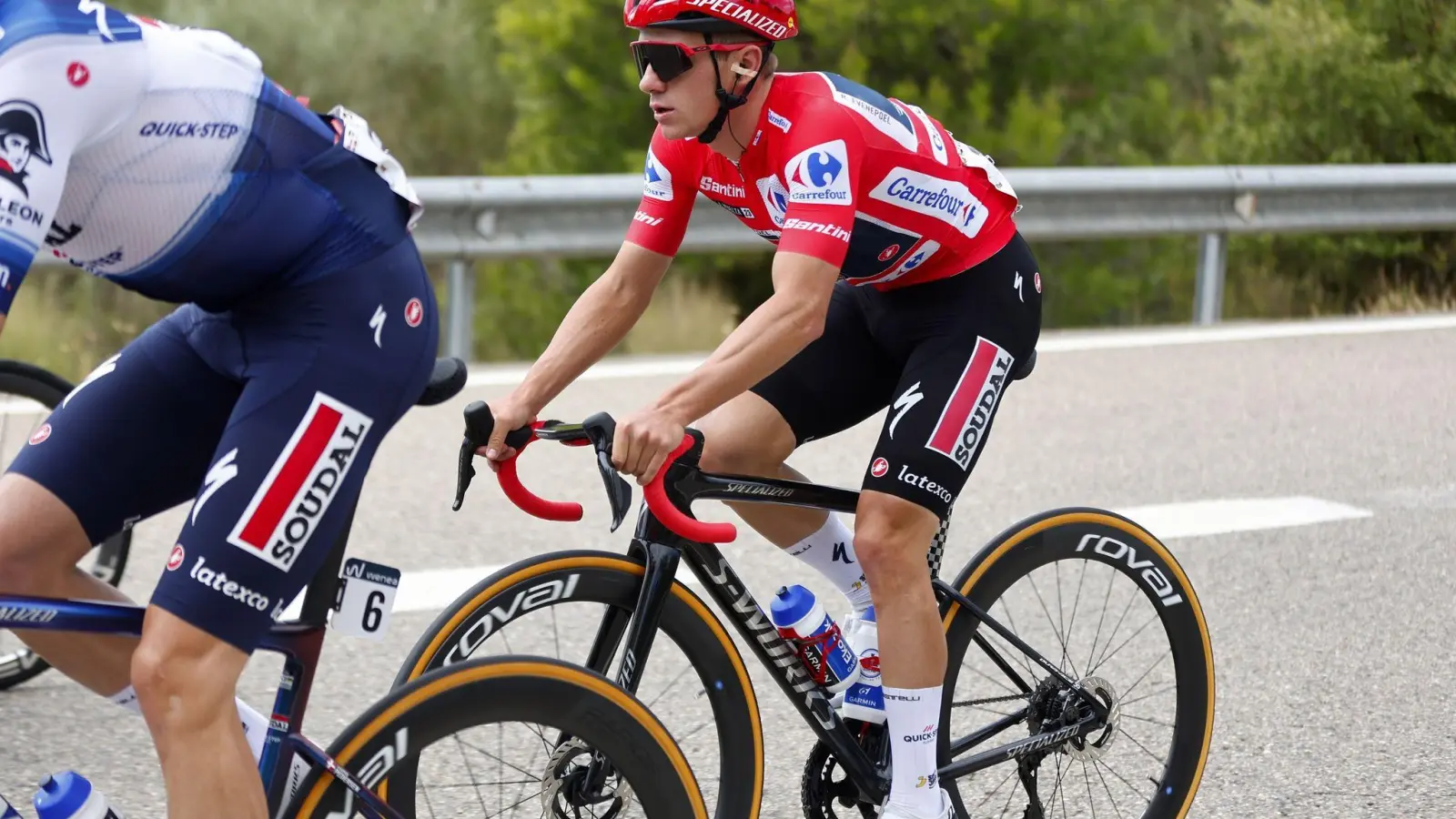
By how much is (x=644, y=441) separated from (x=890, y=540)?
0.69 metres

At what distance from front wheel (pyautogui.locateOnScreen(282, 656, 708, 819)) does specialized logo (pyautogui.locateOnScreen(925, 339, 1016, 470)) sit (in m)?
0.92

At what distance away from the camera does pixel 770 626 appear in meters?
3.58

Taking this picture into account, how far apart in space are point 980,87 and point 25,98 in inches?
719

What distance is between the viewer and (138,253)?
2.69 m

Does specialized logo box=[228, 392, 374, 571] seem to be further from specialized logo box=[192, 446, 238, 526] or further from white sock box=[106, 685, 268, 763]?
white sock box=[106, 685, 268, 763]

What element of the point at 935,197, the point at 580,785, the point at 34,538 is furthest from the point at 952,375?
the point at 34,538

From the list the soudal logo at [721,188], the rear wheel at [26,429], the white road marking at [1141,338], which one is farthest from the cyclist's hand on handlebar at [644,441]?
the white road marking at [1141,338]

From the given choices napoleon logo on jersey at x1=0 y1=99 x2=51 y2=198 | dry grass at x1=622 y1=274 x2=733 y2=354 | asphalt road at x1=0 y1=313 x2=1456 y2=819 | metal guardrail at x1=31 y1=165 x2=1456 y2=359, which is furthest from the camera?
dry grass at x1=622 y1=274 x2=733 y2=354

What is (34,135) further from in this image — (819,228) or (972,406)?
(972,406)

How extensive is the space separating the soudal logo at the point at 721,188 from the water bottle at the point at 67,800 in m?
1.66

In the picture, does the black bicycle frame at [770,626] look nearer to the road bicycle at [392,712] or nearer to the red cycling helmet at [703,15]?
the road bicycle at [392,712]

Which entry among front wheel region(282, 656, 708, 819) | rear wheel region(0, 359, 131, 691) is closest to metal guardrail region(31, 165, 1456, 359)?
rear wheel region(0, 359, 131, 691)

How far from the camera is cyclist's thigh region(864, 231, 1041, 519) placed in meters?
3.56

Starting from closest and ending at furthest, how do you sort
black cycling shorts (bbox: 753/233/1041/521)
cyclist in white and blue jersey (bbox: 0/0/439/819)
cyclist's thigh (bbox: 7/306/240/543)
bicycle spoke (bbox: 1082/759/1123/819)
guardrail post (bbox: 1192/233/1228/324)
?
cyclist in white and blue jersey (bbox: 0/0/439/819) → cyclist's thigh (bbox: 7/306/240/543) → black cycling shorts (bbox: 753/233/1041/521) → bicycle spoke (bbox: 1082/759/1123/819) → guardrail post (bbox: 1192/233/1228/324)
